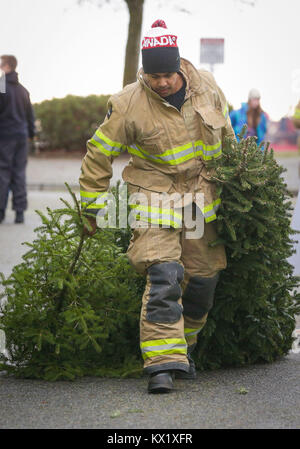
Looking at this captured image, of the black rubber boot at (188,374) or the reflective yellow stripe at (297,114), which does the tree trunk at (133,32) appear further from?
the black rubber boot at (188,374)

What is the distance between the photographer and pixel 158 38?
15.2ft

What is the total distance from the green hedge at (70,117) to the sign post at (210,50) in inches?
319

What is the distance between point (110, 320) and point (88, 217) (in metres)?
0.59

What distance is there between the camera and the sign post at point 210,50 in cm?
1595

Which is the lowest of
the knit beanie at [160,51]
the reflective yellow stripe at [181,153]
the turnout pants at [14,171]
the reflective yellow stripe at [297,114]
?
the turnout pants at [14,171]

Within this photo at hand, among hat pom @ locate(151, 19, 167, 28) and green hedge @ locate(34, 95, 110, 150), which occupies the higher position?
hat pom @ locate(151, 19, 167, 28)

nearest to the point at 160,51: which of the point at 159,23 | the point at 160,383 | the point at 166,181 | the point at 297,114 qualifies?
the point at 159,23

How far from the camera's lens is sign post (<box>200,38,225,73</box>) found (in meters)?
15.9

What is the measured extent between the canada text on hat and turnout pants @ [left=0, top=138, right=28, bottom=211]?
26.1 feet

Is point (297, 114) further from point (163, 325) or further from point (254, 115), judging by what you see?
point (254, 115)

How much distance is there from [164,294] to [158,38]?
137 cm

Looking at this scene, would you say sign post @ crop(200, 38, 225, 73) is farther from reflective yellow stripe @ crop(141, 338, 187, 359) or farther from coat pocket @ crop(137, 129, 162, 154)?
reflective yellow stripe @ crop(141, 338, 187, 359)

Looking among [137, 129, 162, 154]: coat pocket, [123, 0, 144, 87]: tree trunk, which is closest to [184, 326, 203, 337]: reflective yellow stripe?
[137, 129, 162, 154]: coat pocket

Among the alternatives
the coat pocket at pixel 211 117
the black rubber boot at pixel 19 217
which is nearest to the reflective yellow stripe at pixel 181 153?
the coat pocket at pixel 211 117
